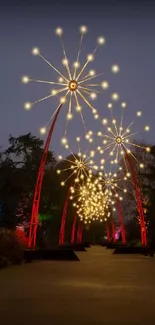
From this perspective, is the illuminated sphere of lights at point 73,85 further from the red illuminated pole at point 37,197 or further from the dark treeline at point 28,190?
the dark treeline at point 28,190

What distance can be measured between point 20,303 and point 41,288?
11.7 feet

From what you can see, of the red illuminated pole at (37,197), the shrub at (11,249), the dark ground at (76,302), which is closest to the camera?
the dark ground at (76,302)

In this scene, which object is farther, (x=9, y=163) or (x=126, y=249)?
(x=9, y=163)

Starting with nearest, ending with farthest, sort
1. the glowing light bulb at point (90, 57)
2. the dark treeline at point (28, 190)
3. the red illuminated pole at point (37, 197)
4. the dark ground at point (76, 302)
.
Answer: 1. the dark ground at point (76, 302)
2. the glowing light bulb at point (90, 57)
3. the red illuminated pole at point (37, 197)
4. the dark treeline at point (28, 190)

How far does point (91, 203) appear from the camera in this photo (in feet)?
206

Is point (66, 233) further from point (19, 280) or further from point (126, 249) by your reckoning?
point (19, 280)

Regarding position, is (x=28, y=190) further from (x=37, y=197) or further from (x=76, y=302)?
(x=76, y=302)

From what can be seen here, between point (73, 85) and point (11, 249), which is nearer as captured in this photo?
point (73, 85)

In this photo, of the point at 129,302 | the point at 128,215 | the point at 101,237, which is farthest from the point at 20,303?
the point at 101,237

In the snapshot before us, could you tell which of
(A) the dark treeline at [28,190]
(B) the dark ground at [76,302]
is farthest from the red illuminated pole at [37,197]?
(A) the dark treeline at [28,190]

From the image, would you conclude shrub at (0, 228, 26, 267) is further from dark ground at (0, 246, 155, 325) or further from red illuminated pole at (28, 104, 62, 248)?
dark ground at (0, 246, 155, 325)

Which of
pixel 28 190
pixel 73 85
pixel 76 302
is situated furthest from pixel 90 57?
pixel 28 190

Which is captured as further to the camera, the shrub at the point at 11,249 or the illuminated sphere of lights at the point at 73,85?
the shrub at the point at 11,249

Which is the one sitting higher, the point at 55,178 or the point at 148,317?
the point at 55,178
